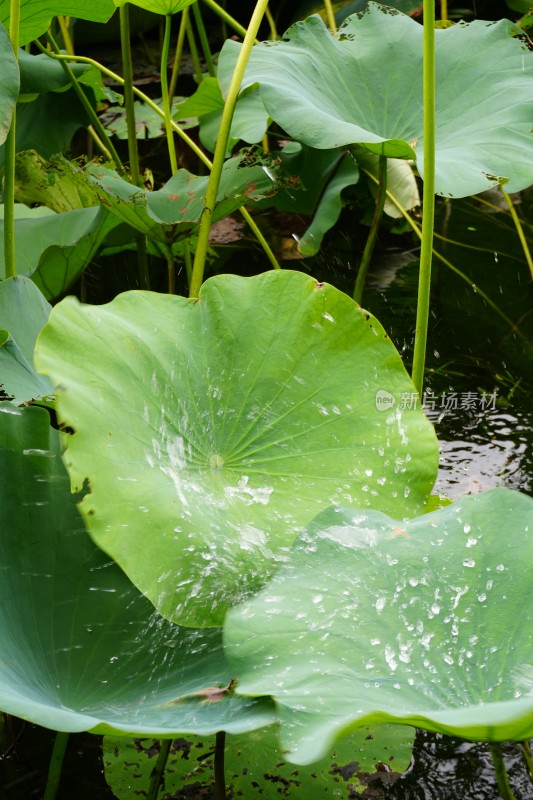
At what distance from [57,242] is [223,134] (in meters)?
0.46

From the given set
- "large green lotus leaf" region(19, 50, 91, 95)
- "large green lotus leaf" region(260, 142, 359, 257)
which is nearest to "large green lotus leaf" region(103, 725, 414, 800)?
"large green lotus leaf" region(260, 142, 359, 257)

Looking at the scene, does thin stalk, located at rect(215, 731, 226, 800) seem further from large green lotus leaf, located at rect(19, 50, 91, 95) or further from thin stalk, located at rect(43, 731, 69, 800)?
large green lotus leaf, located at rect(19, 50, 91, 95)

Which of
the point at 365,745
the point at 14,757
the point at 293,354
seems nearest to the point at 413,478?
the point at 293,354

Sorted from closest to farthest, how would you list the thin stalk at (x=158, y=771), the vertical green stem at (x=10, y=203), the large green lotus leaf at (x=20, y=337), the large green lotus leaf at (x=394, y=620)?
the large green lotus leaf at (x=394, y=620) → the thin stalk at (x=158, y=771) → the large green lotus leaf at (x=20, y=337) → the vertical green stem at (x=10, y=203)

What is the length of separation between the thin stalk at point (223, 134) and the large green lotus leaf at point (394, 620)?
0.56 m

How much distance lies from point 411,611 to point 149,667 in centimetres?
28

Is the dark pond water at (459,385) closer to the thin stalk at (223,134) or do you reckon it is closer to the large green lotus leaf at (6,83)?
the thin stalk at (223,134)

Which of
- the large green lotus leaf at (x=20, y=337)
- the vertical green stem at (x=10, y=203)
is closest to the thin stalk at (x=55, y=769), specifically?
the large green lotus leaf at (x=20, y=337)

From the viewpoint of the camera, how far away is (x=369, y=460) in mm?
1009

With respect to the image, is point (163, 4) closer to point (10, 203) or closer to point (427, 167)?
point (10, 203)

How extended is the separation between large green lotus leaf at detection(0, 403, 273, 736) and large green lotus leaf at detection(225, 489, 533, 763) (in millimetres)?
76

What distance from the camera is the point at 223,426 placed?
0.99 m

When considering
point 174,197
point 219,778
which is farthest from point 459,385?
point 219,778

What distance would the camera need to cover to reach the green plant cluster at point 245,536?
731mm
